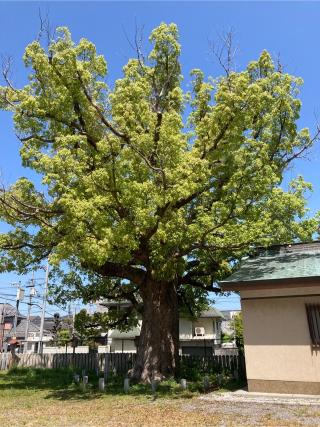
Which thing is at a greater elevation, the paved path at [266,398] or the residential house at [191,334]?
the residential house at [191,334]

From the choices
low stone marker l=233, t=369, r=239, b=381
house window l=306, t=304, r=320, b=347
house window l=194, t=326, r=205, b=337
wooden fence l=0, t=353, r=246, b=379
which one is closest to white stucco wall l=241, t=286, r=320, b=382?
house window l=306, t=304, r=320, b=347

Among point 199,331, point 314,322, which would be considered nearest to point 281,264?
point 314,322

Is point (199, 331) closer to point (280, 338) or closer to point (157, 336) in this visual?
point (157, 336)

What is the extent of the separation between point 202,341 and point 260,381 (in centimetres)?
2875

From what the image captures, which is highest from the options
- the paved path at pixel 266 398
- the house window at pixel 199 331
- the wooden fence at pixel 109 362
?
the house window at pixel 199 331

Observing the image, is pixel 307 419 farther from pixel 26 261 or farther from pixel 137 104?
pixel 26 261

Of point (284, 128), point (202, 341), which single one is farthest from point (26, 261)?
point (202, 341)

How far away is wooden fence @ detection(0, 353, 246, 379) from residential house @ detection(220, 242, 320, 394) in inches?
189

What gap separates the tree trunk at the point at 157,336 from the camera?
15.7 metres

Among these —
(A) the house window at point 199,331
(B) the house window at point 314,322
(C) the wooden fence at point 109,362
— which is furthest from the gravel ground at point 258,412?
(A) the house window at point 199,331

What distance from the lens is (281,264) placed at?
557 inches

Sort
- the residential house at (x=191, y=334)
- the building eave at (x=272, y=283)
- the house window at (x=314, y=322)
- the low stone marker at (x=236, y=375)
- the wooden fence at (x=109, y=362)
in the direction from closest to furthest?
the house window at (x=314, y=322), the building eave at (x=272, y=283), the low stone marker at (x=236, y=375), the wooden fence at (x=109, y=362), the residential house at (x=191, y=334)

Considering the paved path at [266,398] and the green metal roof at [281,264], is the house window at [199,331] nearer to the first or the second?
the green metal roof at [281,264]

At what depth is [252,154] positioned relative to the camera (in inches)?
593
